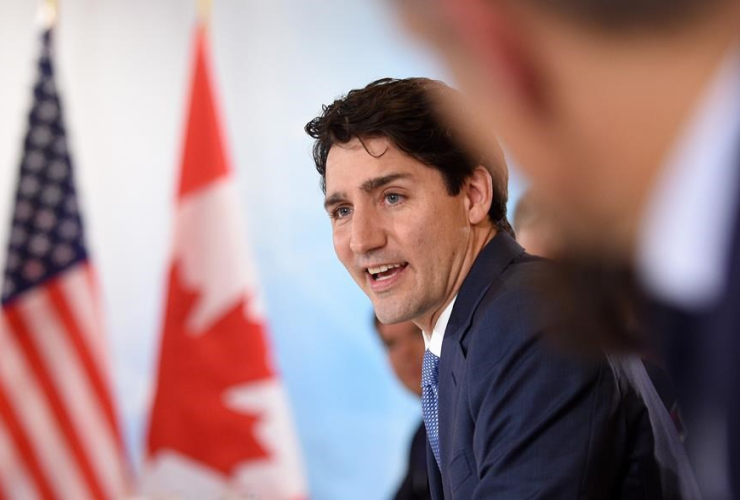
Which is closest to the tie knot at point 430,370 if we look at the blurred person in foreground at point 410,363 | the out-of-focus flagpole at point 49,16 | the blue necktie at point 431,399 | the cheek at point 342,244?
the blue necktie at point 431,399

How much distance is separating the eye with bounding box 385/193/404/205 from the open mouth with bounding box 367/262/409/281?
0.12 metres

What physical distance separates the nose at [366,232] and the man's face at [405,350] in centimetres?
104

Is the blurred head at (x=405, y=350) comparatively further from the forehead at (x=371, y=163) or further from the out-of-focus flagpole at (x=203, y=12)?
the out-of-focus flagpole at (x=203, y=12)

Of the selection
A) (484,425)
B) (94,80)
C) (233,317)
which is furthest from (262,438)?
(484,425)

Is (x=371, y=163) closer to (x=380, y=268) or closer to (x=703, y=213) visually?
(x=380, y=268)

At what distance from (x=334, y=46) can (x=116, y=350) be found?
168 cm

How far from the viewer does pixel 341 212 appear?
71.1 inches

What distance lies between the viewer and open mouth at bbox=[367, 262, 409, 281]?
173 cm

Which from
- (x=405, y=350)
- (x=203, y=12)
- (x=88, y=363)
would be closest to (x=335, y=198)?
(x=405, y=350)

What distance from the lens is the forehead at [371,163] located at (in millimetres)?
1716

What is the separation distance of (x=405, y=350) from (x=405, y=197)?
45.5 inches

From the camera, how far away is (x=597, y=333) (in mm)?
541

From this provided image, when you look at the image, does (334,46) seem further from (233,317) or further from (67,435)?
(67,435)

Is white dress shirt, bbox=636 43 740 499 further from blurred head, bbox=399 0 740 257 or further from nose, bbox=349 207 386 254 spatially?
nose, bbox=349 207 386 254
